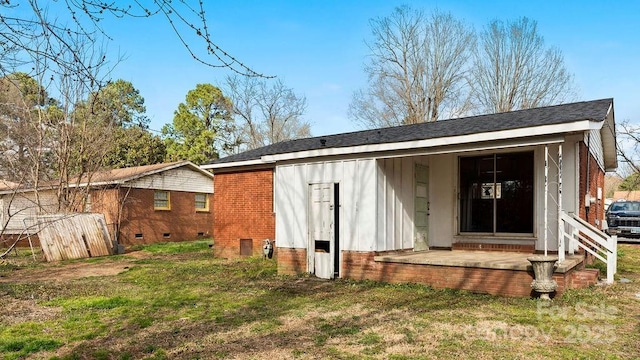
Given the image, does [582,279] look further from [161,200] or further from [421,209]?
[161,200]

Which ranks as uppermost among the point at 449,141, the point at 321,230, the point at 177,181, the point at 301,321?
the point at 449,141

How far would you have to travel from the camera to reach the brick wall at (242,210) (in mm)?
13531

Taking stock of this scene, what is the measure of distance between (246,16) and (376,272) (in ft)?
18.6

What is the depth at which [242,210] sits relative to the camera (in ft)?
46.0

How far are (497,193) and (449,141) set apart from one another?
245 centimetres

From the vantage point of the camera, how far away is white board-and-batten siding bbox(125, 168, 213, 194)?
20.1 m

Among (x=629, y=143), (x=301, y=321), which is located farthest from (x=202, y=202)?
(x=629, y=143)

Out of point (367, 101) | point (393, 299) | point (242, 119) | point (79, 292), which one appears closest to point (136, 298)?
point (79, 292)

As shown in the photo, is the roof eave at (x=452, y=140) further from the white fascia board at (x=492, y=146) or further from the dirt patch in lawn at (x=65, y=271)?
the dirt patch in lawn at (x=65, y=271)

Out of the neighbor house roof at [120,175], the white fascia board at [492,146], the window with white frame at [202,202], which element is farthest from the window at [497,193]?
the window with white frame at [202,202]

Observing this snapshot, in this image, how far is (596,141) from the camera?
10.8 m

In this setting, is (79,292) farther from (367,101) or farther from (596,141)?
(367,101)

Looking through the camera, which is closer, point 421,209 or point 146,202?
point 421,209

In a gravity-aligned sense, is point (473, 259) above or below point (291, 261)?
above
